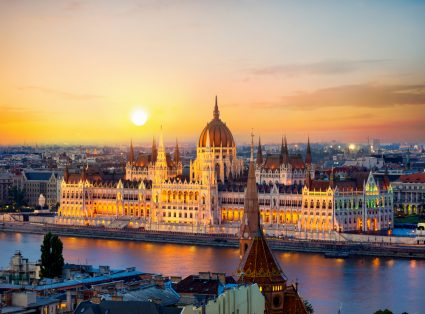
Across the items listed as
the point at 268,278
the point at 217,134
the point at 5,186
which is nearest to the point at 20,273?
the point at 268,278

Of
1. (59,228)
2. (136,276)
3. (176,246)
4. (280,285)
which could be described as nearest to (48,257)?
(136,276)

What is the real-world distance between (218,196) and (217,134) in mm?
4488

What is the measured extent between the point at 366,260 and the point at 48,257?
21.0 m

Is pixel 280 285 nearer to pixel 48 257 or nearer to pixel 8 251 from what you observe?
pixel 48 257

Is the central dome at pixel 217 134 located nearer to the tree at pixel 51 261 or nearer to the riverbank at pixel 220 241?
the riverbank at pixel 220 241

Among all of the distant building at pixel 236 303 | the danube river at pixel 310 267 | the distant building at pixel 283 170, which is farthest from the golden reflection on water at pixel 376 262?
the distant building at pixel 236 303

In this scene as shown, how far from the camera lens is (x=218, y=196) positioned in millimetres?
60188

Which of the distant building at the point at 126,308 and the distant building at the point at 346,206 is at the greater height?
the distant building at the point at 346,206

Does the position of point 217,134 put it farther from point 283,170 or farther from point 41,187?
point 41,187

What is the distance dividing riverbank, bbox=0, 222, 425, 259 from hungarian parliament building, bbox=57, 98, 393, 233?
2.02m

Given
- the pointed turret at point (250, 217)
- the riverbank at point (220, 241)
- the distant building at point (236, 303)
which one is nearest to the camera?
the distant building at point (236, 303)

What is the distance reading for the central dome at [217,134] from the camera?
207 ft

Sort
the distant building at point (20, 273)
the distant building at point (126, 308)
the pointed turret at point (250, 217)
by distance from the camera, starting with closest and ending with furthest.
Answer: the distant building at point (126, 308) → the distant building at point (20, 273) → the pointed turret at point (250, 217)

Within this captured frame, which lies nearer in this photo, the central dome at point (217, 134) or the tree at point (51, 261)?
the tree at point (51, 261)
